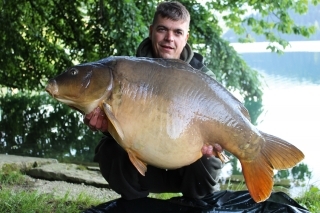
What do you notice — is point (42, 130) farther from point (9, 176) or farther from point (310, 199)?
point (310, 199)

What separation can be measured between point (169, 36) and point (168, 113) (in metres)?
0.69

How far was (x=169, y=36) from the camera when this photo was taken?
7.51 ft

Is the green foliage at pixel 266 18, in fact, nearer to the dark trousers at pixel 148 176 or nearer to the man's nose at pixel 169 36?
the man's nose at pixel 169 36

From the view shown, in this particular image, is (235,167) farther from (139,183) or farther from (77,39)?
(139,183)

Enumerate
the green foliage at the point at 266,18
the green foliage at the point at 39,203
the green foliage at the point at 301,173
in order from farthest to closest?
the green foliage at the point at 266,18 < the green foliage at the point at 301,173 < the green foliage at the point at 39,203

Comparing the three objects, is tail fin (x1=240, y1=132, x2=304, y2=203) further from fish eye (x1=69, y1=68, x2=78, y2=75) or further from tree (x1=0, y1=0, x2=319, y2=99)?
tree (x1=0, y1=0, x2=319, y2=99)

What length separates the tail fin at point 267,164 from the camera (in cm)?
178

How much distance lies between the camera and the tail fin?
1784 mm

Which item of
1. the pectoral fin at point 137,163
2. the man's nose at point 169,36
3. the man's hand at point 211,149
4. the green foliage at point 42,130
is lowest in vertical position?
the green foliage at point 42,130

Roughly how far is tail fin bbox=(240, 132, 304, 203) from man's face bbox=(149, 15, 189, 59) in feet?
2.39

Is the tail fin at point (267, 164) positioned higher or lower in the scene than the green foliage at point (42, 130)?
higher

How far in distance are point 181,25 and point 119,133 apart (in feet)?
2.74

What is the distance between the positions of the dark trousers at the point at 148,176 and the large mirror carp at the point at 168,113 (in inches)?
16.9

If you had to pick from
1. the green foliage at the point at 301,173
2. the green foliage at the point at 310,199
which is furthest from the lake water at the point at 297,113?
the green foliage at the point at 310,199
